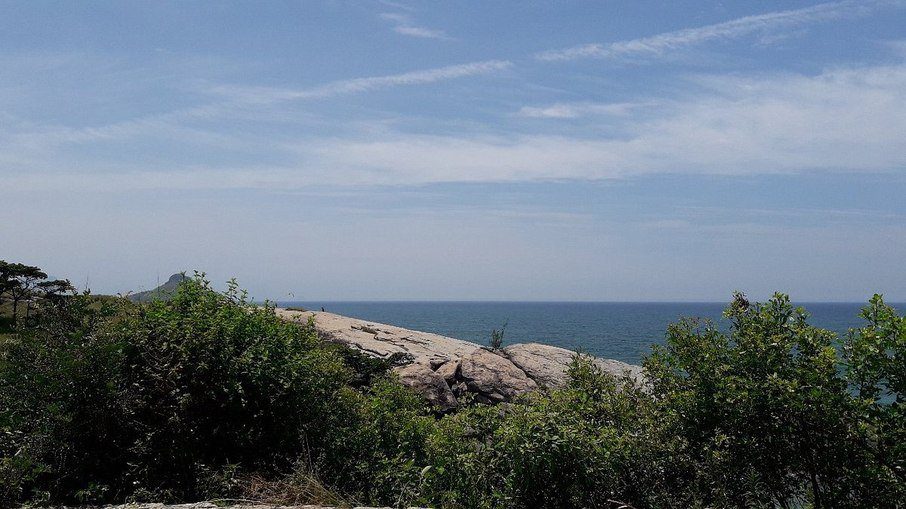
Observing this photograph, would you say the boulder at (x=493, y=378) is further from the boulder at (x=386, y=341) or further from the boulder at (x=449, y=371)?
the boulder at (x=386, y=341)

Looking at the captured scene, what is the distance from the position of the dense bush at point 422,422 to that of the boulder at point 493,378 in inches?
324

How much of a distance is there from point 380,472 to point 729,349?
4171 mm

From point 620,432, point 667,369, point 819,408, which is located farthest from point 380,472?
point 819,408

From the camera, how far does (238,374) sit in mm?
8039

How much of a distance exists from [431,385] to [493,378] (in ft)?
6.34

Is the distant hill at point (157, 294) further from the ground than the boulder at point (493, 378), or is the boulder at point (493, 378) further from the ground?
the distant hill at point (157, 294)

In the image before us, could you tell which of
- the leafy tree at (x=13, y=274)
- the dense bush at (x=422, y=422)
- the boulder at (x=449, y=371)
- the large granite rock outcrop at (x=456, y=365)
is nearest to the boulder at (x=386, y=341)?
the large granite rock outcrop at (x=456, y=365)

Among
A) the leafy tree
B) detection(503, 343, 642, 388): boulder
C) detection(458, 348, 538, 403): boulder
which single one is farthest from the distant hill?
the leafy tree

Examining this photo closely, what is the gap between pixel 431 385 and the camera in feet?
56.3

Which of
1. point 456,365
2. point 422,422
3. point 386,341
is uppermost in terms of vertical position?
point 422,422

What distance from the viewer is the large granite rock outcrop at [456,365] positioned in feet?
56.6

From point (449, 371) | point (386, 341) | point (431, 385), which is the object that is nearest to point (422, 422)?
point (431, 385)

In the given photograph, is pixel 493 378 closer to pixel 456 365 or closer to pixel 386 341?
pixel 456 365

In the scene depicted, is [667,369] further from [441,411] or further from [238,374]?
[441,411]
